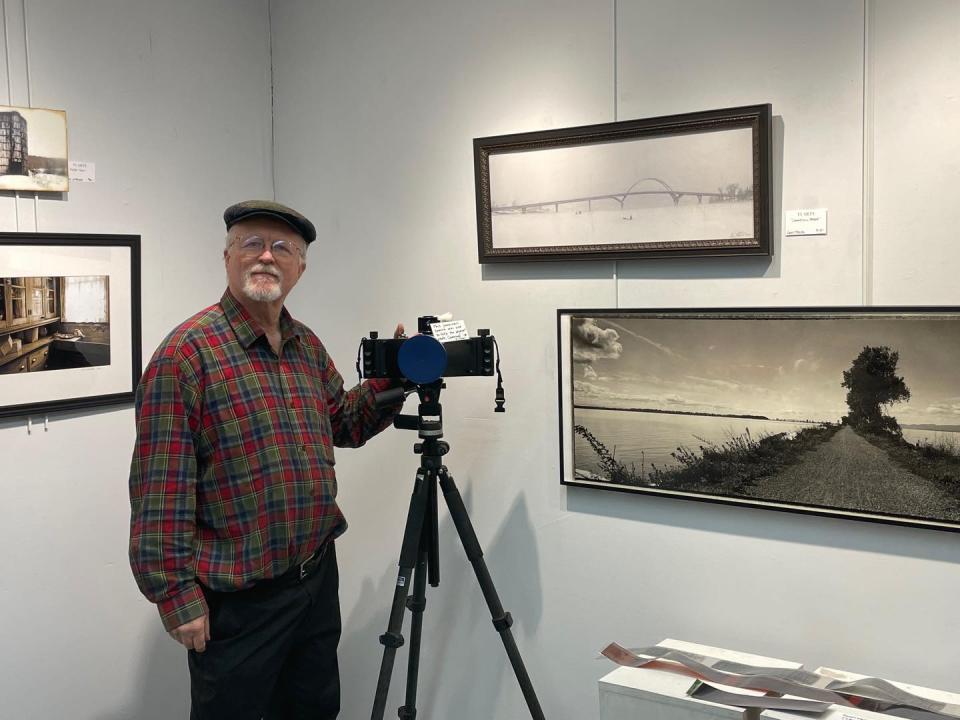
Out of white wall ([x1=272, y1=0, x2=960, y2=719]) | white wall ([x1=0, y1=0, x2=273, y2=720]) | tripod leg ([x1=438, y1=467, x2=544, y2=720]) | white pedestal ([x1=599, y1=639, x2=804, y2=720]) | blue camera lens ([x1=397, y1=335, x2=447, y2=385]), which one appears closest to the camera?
white pedestal ([x1=599, y1=639, x2=804, y2=720])

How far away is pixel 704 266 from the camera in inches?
87.3

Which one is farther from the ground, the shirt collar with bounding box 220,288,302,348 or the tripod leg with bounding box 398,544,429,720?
the shirt collar with bounding box 220,288,302,348

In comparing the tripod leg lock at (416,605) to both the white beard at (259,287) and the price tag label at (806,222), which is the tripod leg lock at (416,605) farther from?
the price tag label at (806,222)

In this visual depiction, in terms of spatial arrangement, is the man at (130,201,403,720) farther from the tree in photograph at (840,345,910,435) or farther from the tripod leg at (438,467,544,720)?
the tree in photograph at (840,345,910,435)

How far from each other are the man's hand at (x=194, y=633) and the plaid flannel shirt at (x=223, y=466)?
0.02 metres

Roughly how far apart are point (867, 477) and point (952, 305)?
0.42m

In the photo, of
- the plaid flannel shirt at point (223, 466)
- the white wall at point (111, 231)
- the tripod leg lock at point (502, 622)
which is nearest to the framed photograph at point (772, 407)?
the tripod leg lock at point (502, 622)

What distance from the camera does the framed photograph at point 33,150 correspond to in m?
2.31

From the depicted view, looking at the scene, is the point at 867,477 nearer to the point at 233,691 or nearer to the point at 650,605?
the point at 650,605

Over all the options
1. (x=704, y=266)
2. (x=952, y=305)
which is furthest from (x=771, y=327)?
Result: (x=952, y=305)

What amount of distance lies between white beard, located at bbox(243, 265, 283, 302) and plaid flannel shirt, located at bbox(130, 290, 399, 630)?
0.19 feet

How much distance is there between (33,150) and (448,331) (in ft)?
3.99

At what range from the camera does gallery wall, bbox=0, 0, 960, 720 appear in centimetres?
Result: 200

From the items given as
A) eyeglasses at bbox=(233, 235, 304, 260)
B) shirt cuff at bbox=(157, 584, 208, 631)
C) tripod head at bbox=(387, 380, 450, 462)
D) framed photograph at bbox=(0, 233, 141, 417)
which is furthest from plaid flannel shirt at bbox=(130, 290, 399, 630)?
framed photograph at bbox=(0, 233, 141, 417)
